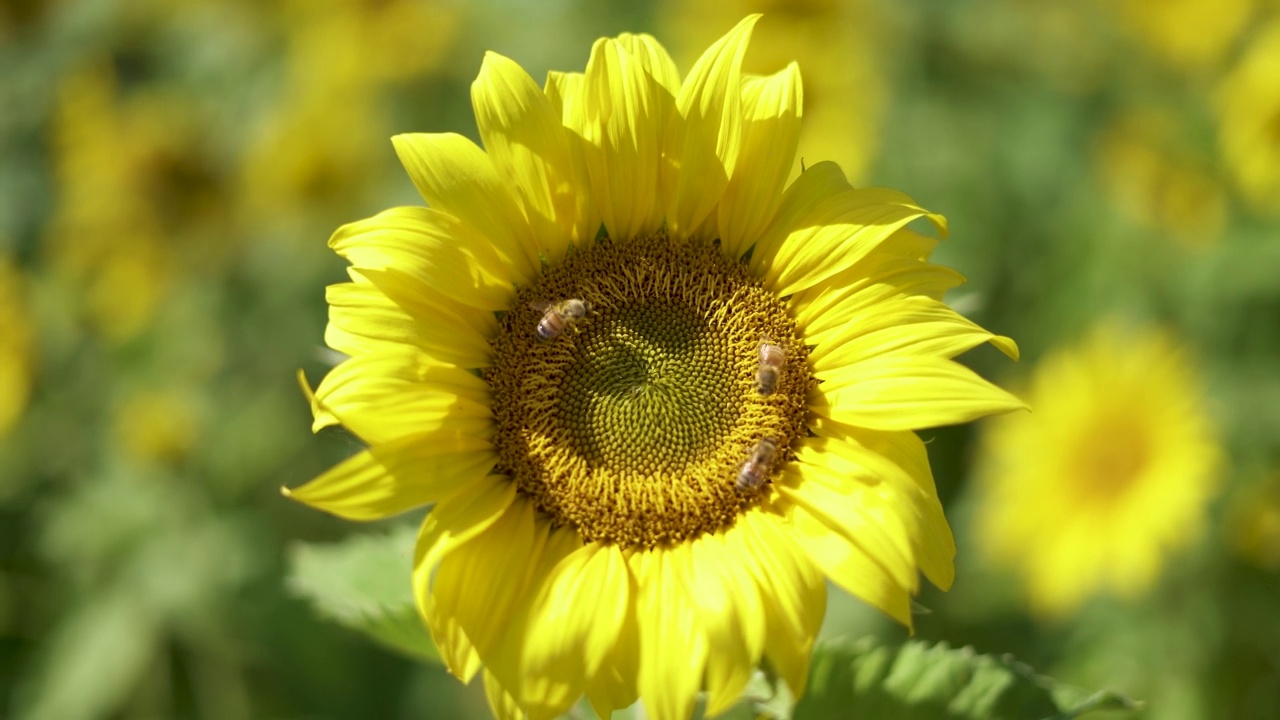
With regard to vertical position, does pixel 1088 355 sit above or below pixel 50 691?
above

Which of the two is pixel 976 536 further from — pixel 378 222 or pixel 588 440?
pixel 378 222

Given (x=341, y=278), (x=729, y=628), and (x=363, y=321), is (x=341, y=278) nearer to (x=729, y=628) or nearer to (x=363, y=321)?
(x=363, y=321)

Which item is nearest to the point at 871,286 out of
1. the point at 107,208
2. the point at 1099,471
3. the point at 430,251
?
the point at 430,251

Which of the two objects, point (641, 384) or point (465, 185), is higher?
point (465, 185)

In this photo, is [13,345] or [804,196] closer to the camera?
[804,196]

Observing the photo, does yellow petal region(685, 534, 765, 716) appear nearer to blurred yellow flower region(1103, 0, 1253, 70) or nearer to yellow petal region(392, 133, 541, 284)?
yellow petal region(392, 133, 541, 284)

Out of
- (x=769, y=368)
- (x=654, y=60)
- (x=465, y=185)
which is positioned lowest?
(x=769, y=368)

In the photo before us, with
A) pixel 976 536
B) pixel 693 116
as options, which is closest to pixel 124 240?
pixel 976 536
